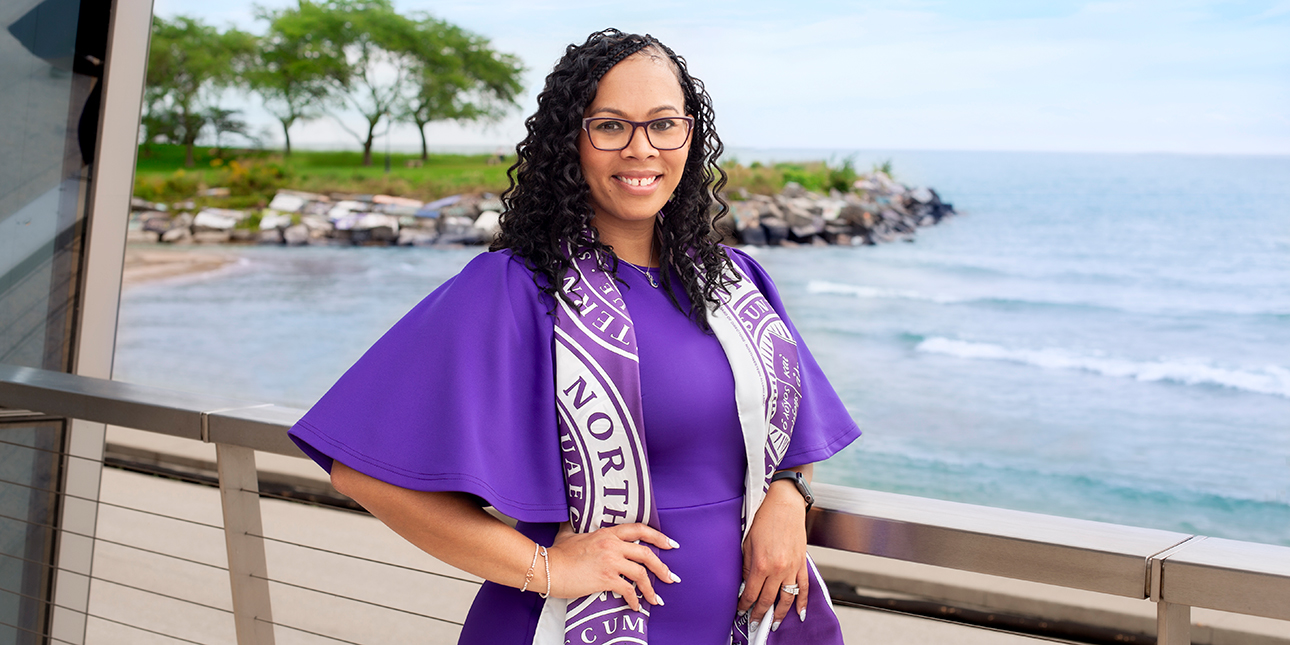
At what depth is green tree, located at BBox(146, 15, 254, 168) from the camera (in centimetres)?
1942

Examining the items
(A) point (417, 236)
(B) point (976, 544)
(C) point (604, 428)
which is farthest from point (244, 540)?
(A) point (417, 236)

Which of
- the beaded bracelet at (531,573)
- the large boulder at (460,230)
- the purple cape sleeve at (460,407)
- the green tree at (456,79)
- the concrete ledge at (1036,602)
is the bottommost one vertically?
the large boulder at (460,230)

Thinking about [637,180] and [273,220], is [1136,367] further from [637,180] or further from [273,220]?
[637,180]

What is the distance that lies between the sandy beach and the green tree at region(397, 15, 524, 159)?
486cm

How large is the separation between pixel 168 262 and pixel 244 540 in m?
20.9

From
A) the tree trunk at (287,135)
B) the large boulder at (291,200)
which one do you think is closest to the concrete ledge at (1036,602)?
the large boulder at (291,200)

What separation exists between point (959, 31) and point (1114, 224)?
20.1 feet

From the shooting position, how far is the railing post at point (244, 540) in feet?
4.32

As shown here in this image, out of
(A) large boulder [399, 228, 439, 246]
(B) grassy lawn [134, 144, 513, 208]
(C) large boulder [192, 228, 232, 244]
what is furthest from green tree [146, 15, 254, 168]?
(A) large boulder [399, 228, 439, 246]

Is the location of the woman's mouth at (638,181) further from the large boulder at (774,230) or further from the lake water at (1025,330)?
the large boulder at (774,230)

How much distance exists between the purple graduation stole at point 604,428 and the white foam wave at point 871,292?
20.2 metres

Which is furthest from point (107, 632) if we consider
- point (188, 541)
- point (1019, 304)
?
point (1019, 304)

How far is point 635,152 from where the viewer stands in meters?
1.02

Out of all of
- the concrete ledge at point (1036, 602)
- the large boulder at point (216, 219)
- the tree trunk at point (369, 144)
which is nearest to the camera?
the concrete ledge at point (1036, 602)
